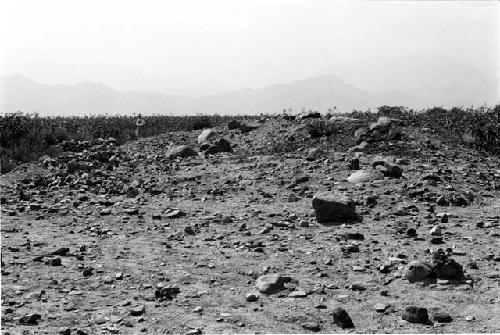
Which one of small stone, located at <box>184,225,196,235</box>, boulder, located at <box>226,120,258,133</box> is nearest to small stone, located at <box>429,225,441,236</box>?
small stone, located at <box>184,225,196,235</box>

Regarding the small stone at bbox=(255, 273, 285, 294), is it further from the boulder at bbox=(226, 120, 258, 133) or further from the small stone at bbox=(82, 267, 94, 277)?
the boulder at bbox=(226, 120, 258, 133)

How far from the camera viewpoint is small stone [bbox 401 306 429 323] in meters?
5.34

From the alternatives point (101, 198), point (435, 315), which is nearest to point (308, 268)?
point (435, 315)

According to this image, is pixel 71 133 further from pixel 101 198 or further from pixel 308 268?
pixel 308 268

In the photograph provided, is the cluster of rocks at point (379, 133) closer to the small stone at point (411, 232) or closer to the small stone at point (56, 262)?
the small stone at point (411, 232)

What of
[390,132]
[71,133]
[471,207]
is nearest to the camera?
[471,207]

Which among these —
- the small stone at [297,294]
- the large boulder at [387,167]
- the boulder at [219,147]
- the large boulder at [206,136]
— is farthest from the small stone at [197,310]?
the large boulder at [206,136]

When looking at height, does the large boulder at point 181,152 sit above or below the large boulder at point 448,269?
above

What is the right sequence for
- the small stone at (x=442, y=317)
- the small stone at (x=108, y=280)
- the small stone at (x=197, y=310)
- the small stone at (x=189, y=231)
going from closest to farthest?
the small stone at (x=442, y=317), the small stone at (x=197, y=310), the small stone at (x=108, y=280), the small stone at (x=189, y=231)

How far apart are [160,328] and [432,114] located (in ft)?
67.1

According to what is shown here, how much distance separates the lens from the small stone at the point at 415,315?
5340 mm

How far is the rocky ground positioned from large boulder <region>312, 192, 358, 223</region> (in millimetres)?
24

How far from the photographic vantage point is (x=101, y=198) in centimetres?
1273

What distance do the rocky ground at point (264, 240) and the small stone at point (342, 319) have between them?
0.02 metres
